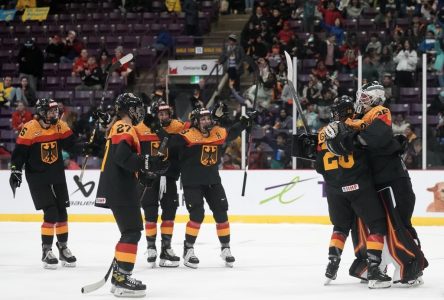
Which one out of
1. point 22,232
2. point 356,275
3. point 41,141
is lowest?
point 22,232

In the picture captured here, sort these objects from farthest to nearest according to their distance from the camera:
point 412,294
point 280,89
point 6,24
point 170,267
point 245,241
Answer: point 6,24 < point 280,89 < point 245,241 < point 170,267 < point 412,294

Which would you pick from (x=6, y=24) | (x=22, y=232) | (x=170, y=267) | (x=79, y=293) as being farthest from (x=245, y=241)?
(x=6, y=24)

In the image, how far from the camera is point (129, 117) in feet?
24.2

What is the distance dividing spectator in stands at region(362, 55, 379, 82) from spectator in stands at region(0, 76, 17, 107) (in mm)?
6475

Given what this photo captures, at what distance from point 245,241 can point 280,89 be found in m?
4.44

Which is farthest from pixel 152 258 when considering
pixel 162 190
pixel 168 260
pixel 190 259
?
pixel 162 190

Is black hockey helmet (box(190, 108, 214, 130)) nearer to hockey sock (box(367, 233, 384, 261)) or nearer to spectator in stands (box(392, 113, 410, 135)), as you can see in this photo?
Result: hockey sock (box(367, 233, 384, 261))

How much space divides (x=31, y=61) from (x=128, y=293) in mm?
11559

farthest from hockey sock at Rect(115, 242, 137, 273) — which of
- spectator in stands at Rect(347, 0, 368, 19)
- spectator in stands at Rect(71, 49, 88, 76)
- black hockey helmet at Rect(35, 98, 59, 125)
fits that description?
spectator in stands at Rect(347, 0, 368, 19)

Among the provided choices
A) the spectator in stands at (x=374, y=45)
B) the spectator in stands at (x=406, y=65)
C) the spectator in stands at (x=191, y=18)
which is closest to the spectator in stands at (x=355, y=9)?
the spectator in stands at (x=374, y=45)

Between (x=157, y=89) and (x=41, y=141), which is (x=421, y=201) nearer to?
(x=157, y=89)

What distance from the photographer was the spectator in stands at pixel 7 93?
17.0 m

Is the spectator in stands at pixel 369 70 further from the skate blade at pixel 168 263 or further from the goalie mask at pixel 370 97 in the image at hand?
the goalie mask at pixel 370 97

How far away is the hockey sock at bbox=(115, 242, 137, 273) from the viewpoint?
23.7 feet
